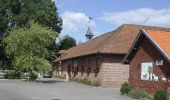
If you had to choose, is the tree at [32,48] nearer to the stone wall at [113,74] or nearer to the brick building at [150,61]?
the stone wall at [113,74]

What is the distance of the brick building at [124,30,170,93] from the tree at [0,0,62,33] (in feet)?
107

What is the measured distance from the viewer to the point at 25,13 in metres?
62.2

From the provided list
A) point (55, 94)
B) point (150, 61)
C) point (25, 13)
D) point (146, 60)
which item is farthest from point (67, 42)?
point (150, 61)

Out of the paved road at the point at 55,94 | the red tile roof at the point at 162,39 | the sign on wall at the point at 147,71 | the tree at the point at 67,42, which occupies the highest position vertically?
the tree at the point at 67,42

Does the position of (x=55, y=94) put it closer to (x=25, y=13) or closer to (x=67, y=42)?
(x=25, y=13)

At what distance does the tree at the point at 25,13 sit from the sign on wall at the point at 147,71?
113 feet

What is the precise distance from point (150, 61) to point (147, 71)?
72cm

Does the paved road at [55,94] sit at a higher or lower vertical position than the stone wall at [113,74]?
lower

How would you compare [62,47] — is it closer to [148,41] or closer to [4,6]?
[4,6]

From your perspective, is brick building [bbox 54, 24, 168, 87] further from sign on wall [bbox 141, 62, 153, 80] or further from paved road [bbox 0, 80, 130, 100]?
sign on wall [bbox 141, 62, 153, 80]

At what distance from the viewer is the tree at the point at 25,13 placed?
61.4m

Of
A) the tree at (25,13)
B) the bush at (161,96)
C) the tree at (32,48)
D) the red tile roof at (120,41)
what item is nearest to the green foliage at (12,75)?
the tree at (32,48)

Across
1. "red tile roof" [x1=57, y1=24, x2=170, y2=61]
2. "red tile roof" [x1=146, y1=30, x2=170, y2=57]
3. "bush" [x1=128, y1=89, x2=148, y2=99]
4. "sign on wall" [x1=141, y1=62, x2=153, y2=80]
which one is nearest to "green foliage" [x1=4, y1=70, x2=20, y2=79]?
"red tile roof" [x1=57, y1=24, x2=170, y2=61]

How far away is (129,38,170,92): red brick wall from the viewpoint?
2517 cm
